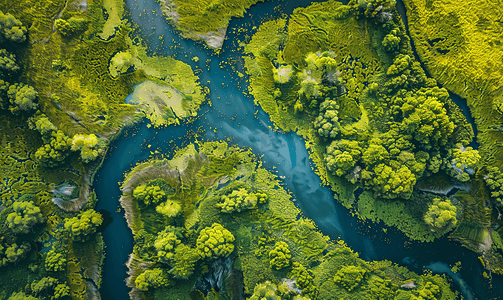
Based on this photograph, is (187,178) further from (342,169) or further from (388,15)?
(388,15)

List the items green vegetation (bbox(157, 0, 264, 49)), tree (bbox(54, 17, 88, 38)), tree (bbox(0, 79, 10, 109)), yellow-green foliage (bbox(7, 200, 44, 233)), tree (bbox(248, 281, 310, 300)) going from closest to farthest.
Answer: tree (bbox(248, 281, 310, 300)), yellow-green foliage (bbox(7, 200, 44, 233)), tree (bbox(0, 79, 10, 109)), tree (bbox(54, 17, 88, 38)), green vegetation (bbox(157, 0, 264, 49))

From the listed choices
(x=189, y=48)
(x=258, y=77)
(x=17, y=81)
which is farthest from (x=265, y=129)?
(x=17, y=81)

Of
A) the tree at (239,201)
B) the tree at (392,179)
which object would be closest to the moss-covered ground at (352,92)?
the tree at (392,179)

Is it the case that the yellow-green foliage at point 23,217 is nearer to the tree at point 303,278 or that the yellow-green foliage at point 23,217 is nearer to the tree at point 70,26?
the tree at point 70,26

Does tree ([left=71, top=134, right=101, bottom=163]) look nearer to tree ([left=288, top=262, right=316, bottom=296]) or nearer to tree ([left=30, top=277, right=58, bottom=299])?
tree ([left=30, top=277, right=58, bottom=299])

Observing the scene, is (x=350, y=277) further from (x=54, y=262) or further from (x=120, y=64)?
(x=120, y=64)

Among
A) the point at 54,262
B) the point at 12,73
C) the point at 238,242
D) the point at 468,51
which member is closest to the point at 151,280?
the point at 238,242

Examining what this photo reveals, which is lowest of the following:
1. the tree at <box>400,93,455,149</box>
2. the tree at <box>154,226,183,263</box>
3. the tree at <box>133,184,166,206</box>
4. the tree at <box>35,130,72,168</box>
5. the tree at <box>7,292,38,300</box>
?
the tree at <box>7,292,38,300</box>

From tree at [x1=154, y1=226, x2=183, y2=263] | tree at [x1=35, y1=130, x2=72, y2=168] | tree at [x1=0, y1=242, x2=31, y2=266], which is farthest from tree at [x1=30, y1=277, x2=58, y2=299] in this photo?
tree at [x1=35, y1=130, x2=72, y2=168]
